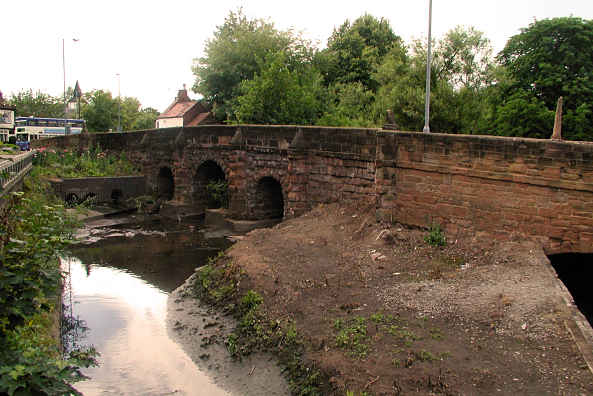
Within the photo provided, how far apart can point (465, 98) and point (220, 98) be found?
18.5 metres

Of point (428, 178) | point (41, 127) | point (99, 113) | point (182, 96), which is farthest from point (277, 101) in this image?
point (99, 113)

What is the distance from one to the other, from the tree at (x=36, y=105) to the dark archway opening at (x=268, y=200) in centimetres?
5692

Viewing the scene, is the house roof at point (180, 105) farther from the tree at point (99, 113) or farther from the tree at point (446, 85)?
the tree at point (446, 85)

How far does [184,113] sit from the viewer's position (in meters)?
55.6

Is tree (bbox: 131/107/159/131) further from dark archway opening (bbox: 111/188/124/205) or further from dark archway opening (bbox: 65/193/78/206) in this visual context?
dark archway opening (bbox: 65/193/78/206)

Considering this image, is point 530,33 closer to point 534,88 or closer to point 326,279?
point 534,88

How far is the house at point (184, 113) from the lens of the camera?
180 ft

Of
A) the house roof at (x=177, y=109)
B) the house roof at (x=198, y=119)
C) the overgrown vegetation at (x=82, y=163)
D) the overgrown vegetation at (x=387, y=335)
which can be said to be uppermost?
the house roof at (x=177, y=109)

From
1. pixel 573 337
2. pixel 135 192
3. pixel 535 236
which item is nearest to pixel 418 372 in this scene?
pixel 573 337

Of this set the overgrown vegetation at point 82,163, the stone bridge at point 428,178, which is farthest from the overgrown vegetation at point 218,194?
the overgrown vegetation at point 82,163

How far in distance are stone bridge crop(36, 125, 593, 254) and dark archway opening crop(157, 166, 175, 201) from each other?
28.1 feet

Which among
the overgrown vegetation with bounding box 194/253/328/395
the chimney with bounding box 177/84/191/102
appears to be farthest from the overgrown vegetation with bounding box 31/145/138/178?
the chimney with bounding box 177/84/191/102

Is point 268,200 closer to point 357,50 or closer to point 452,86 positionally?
point 452,86

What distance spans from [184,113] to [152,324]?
150 feet
